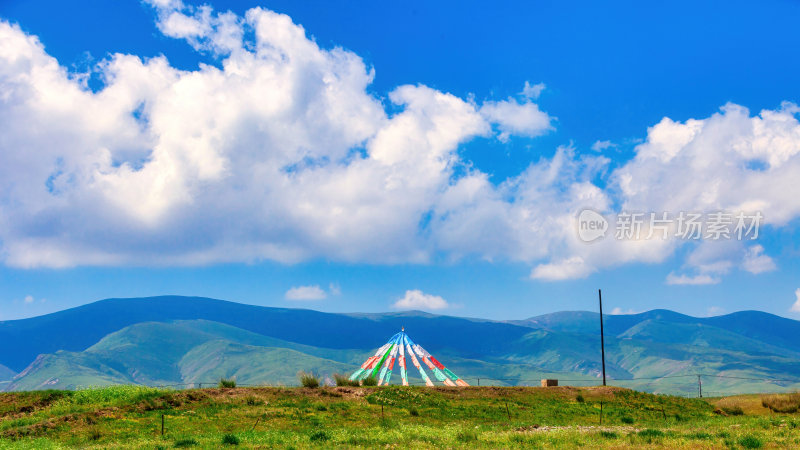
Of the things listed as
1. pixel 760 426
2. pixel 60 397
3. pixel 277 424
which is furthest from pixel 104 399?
pixel 760 426

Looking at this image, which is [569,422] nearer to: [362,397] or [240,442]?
[362,397]

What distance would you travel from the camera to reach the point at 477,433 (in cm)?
3103

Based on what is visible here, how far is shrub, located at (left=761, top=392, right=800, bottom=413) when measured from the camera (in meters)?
45.6

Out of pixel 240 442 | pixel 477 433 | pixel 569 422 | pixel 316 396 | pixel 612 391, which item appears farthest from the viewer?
pixel 612 391

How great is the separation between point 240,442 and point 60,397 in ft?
64.0

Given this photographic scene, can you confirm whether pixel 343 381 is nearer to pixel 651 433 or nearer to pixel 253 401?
pixel 253 401

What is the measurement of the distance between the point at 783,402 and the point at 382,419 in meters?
30.3

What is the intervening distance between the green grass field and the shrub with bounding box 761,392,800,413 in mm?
788

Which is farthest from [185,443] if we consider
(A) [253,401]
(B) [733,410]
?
(B) [733,410]

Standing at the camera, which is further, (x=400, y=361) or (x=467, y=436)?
(x=400, y=361)

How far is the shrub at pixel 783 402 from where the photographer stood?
1793 inches

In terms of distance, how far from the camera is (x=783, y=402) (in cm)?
4691

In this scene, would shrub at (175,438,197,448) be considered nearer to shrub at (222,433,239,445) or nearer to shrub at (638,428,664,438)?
shrub at (222,433,239,445)

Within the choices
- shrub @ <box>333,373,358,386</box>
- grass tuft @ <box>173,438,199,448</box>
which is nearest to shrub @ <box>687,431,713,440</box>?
grass tuft @ <box>173,438,199,448</box>
